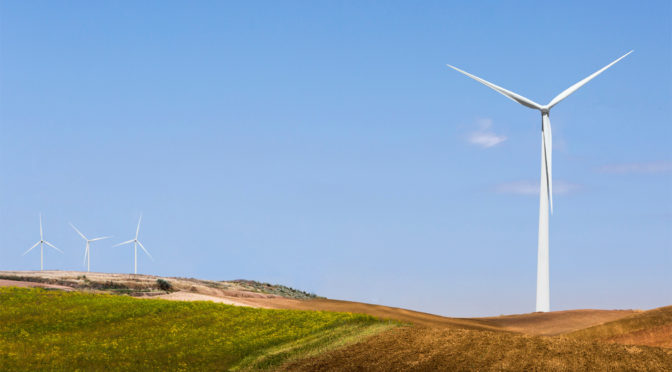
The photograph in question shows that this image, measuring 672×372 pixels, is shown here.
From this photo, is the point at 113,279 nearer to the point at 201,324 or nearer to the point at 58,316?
the point at 58,316

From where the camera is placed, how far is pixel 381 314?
3859 centimetres

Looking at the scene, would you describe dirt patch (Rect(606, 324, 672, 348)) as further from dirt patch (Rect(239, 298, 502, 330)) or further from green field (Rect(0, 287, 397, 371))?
green field (Rect(0, 287, 397, 371))

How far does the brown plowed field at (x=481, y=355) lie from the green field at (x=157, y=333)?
1.81 m

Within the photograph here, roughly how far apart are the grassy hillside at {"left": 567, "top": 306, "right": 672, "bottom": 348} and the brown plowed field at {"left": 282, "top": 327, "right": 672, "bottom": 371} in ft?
21.1

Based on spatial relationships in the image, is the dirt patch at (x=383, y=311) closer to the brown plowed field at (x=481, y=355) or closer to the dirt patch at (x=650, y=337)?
the brown plowed field at (x=481, y=355)

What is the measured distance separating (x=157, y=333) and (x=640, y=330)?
2419 cm

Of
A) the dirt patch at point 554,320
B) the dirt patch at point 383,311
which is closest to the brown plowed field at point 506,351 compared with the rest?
the dirt patch at point 383,311

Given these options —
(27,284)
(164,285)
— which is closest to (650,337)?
(164,285)

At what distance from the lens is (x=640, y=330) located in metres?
34.3

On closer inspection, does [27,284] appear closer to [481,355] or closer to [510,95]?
[481,355]

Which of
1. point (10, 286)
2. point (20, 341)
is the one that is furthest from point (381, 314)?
point (10, 286)

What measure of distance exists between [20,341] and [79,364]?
6.52 meters

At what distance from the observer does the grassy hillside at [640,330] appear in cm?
3294

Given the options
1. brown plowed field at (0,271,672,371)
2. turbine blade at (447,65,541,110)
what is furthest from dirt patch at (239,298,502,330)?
turbine blade at (447,65,541,110)
